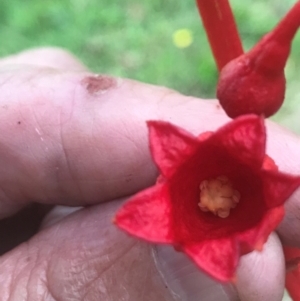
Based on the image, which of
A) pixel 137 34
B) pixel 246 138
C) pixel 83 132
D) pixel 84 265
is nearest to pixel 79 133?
pixel 83 132

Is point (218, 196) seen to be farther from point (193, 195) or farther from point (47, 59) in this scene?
point (47, 59)

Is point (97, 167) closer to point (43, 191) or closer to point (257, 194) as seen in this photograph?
point (43, 191)

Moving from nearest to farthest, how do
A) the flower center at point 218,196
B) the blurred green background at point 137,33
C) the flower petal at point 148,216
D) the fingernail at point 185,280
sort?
the flower petal at point 148,216 < the flower center at point 218,196 < the fingernail at point 185,280 < the blurred green background at point 137,33

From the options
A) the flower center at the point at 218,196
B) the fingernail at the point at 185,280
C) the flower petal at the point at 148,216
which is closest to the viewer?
the flower petal at the point at 148,216

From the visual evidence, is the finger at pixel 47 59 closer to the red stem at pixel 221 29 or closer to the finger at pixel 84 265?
the finger at pixel 84 265

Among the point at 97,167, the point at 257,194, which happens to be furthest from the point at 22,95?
the point at 257,194

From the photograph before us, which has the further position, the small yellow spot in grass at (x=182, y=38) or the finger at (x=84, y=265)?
the small yellow spot in grass at (x=182, y=38)

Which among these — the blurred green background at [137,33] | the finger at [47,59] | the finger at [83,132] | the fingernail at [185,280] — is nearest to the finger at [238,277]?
the fingernail at [185,280]

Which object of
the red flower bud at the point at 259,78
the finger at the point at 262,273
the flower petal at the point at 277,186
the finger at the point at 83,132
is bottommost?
the finger at the point at 262,273

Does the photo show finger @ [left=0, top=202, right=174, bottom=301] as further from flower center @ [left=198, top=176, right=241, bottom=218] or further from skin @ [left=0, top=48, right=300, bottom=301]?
flower center @ [left=198, top=176, right=241, bottom=218]
